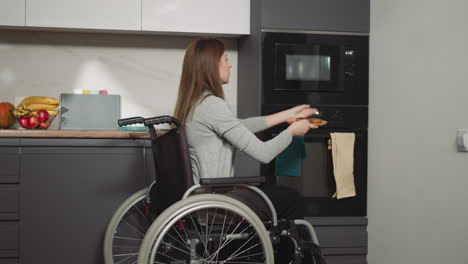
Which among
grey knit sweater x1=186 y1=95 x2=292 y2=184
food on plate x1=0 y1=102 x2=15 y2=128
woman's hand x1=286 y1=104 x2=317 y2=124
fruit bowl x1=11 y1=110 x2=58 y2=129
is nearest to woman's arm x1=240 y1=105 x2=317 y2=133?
woman's hand x1=286 y1=104 x2=317 y2=124

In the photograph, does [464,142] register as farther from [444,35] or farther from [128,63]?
[128,63]

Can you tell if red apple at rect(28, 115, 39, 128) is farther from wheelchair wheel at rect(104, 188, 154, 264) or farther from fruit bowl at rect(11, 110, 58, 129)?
wheelchair wheel at rect(104, 188, 154, 264)

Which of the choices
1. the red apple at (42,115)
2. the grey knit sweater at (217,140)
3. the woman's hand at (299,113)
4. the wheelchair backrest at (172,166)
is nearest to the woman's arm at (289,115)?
the woman's hand at (299,113)

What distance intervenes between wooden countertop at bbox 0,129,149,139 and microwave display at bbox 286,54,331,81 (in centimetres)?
86

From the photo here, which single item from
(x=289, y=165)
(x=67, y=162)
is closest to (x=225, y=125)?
(x=289, y=165)

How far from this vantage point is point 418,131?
2.50 meters

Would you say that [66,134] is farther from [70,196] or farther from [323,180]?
[323,180]

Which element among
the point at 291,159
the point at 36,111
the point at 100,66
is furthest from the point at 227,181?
the point at 100,66

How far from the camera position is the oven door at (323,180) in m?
2.88

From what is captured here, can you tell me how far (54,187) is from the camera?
105 inches

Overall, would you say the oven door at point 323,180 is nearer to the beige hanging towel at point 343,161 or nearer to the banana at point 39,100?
the beige hanging towel at point 343,161

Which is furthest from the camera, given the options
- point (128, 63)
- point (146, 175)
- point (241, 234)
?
point (128, 63)

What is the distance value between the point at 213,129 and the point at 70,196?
3.46ft

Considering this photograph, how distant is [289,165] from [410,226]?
667 millimetres
